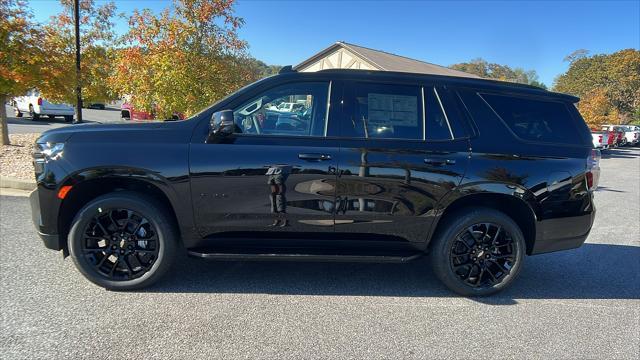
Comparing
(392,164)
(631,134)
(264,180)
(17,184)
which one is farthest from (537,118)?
(631,134)

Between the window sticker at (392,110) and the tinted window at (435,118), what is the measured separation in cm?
12

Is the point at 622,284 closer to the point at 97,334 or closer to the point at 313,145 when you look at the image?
the point at 313,145

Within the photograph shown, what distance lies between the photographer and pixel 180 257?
4180 millimetres

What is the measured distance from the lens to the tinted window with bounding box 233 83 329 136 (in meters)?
3.32

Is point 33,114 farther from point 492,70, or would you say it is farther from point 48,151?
point 492,70

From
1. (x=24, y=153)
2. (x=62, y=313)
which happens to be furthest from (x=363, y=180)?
(x=24, y=153)

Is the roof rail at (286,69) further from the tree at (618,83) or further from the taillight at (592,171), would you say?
the tree at (618,83)

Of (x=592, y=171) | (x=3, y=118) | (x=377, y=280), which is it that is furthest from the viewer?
(x=3, y=118)

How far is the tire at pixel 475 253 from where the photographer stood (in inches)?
136

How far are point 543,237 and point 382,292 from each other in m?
1.58

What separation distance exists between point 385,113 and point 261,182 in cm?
127

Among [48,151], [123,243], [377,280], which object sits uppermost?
[48,151]

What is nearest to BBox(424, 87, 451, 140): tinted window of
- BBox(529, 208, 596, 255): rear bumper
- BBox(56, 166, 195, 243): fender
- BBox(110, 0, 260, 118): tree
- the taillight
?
BBox(529, 208, 596, 255): rear bumper

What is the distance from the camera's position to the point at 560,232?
11.6 ft
